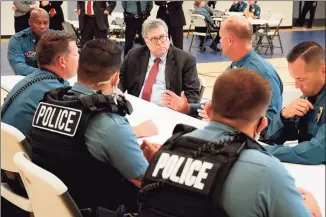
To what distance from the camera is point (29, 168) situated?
6.14ft

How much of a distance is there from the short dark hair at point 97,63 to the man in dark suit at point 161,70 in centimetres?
157

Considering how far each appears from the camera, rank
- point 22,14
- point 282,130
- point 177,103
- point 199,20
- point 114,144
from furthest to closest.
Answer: point 199,20 → point 22,14 → point 177,103 → point 282,130 → point 114,144

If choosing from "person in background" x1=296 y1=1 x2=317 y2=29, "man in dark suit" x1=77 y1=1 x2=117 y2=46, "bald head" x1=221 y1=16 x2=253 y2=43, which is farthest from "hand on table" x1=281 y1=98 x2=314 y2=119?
"person in background" x1=296 y1=1 x2=317 y2=29

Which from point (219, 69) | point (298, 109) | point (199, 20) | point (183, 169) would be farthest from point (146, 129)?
point (199, 20)

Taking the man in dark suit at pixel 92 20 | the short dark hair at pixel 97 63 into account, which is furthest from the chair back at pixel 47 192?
the man in dark suit at pixel 92 20

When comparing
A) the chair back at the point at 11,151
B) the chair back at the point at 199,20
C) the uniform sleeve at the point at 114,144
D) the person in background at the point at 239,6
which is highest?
the person in background at the point at 239,6

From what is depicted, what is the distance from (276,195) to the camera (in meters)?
1.48

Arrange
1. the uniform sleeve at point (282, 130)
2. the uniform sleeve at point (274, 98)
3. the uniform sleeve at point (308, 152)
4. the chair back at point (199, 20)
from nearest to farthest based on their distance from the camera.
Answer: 1. the uniform sleeve at point (308, 152)
2. the uniform sleeve at point (282, 130)
3. the uniform sleeve at point (274, 98)
4. the chair back at point (199, 20)

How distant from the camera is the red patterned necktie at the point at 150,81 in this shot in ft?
13.0

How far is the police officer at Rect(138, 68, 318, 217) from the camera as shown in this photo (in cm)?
145

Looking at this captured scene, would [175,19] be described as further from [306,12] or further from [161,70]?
[306,12]

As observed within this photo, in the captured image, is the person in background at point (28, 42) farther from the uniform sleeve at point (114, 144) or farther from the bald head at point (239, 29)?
the uniform sleeve at point (114, 144)

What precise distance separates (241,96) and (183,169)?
29cm

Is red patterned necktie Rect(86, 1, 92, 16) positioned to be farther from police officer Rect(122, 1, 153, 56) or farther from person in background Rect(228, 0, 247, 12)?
person in background Rect(228, 0, 247, 12)
